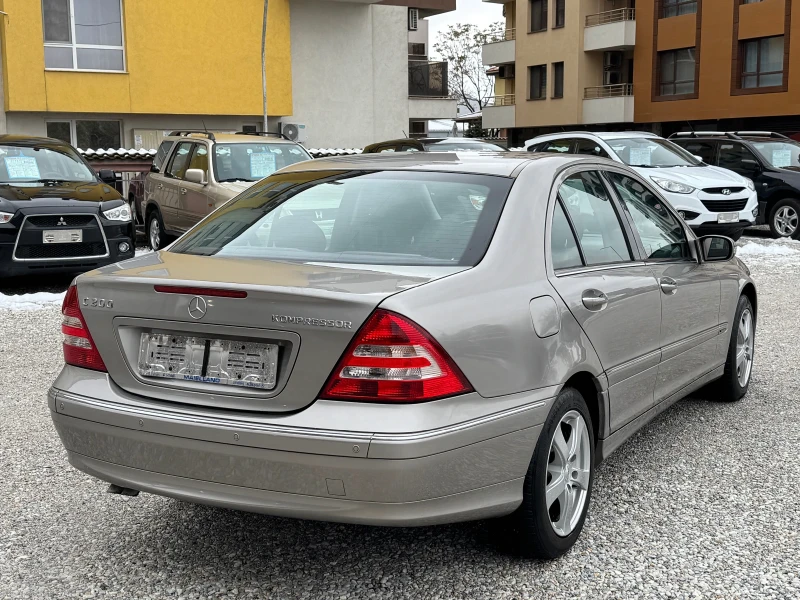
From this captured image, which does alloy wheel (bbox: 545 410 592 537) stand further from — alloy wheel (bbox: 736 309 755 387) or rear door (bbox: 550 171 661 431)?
alloy wheel (bbox: 736 309 755 387)

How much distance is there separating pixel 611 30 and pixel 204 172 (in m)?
35.7

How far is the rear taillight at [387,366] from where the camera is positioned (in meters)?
3.13

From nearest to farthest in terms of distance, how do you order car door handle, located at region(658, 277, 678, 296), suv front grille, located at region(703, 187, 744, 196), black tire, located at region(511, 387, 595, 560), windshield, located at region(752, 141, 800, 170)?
black tire, located at region(511, 387, 595, 560), car door handle, located at region(658, 277, 678, 296), suv front grille, located at region(703, 187, 744, 196), windshield, located at region(752, 141, 800, 170)

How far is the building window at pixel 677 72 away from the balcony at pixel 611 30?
5.79 feet

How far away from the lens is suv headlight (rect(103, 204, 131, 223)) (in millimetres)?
11617

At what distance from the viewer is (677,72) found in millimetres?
44250

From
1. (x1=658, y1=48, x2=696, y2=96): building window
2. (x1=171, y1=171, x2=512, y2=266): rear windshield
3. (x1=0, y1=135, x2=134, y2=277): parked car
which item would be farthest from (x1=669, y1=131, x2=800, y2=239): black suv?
(x1=658, y1=48, x2=696, y2=96): building window

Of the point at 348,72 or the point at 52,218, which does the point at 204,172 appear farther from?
the point at 348,72

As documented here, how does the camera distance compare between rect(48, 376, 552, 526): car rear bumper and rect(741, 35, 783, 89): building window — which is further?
rect(741, 35, 783, 89): building window

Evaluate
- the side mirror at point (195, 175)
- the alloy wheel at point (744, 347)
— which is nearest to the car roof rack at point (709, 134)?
the side mirror at point (195, 175)

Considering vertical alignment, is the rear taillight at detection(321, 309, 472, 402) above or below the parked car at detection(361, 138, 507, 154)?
below

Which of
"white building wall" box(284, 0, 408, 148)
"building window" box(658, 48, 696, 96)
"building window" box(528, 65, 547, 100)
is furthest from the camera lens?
"building window" box(528, 65, 547, 100)

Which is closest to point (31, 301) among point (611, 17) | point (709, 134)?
point (709, 134)

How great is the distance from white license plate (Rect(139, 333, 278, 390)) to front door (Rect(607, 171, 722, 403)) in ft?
7.28
